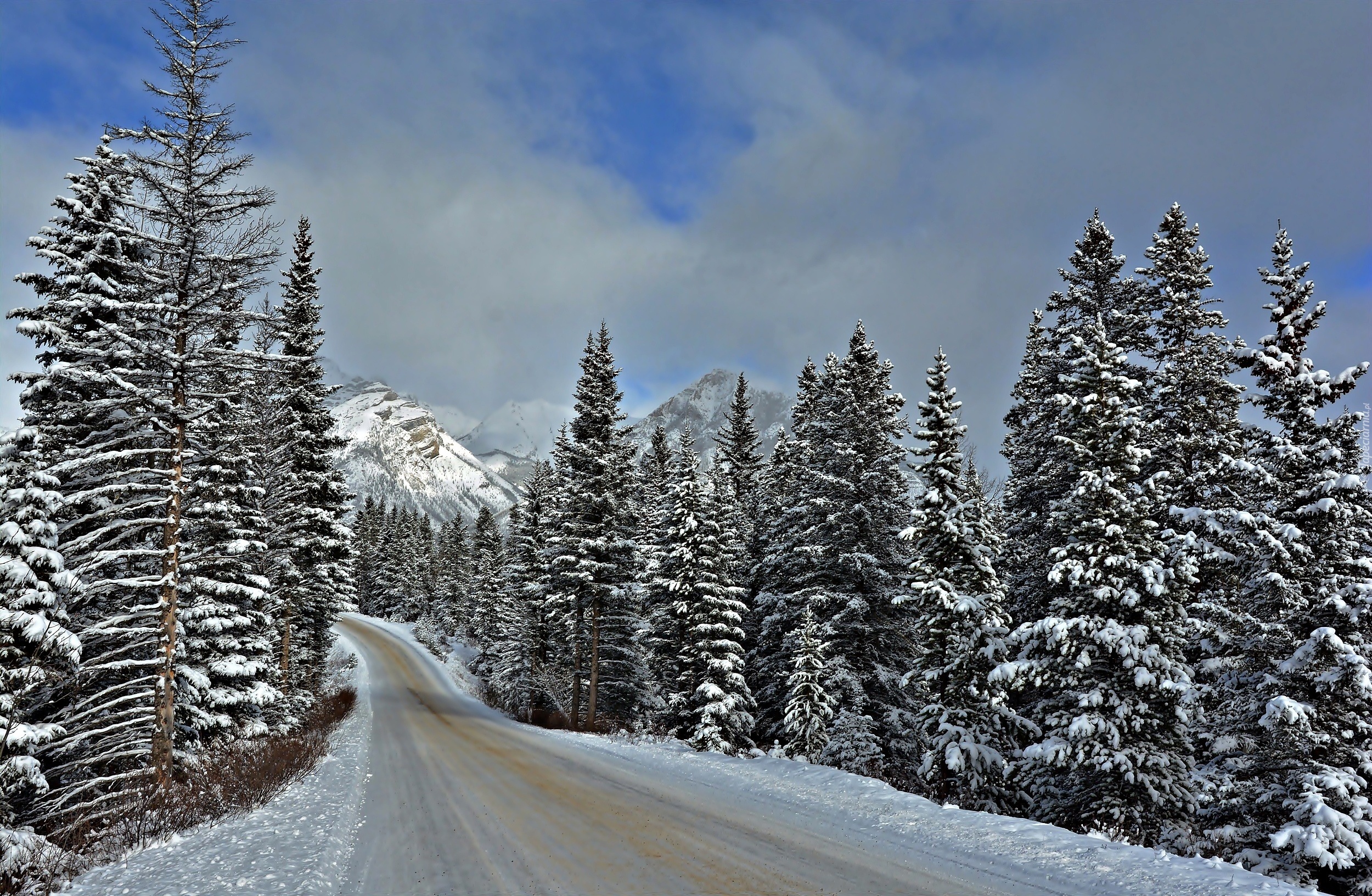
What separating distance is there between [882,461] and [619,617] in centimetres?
1470

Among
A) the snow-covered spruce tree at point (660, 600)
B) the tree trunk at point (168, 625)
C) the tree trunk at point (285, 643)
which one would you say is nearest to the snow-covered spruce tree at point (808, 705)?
the snow-covered spruce tree at point (660, 600)

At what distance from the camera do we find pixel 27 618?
34.4 ft

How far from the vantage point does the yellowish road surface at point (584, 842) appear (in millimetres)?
7750

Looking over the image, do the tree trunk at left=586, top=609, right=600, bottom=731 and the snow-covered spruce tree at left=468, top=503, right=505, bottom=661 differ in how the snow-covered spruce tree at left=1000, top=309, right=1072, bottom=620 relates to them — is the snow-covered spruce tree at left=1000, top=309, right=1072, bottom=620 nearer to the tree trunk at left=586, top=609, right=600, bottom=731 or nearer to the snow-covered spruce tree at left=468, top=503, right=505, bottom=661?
the tree trunk at left=586, top=609, right=600, bottom=731

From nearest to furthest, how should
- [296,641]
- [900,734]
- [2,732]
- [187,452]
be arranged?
[2,732] < [187,452] < [900,734] < [296,641]

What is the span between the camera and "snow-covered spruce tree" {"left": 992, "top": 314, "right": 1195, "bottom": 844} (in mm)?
12531

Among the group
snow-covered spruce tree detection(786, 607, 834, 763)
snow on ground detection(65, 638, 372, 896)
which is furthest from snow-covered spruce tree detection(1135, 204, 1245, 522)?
snow on ground detection(65, 638, 372, 896)

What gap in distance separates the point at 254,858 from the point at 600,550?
20.0 meters

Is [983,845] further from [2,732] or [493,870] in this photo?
[2,732]

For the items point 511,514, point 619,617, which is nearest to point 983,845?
point 619,617

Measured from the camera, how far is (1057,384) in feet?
63.1

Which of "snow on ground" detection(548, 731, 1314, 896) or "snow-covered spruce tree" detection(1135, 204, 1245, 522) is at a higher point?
"snow-covered spruce tree" detection(1135, 204, 1245, 522)

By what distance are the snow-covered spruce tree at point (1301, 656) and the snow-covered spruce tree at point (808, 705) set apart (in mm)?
9170

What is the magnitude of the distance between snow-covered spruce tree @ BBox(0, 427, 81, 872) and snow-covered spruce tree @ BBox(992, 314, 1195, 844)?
17.7 metres
